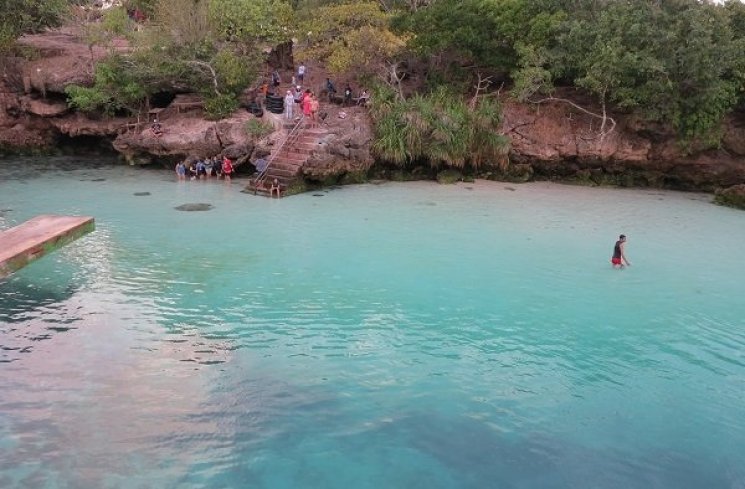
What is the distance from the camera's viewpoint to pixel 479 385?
955cm

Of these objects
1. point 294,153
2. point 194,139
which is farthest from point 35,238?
point 194,139

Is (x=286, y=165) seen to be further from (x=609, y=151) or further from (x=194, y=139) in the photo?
(x=609, y=151)

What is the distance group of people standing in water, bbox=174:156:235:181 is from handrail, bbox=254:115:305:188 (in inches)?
91.6

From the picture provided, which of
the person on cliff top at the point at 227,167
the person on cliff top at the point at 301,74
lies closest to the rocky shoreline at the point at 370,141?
the person on cliff top at the point at 227,167

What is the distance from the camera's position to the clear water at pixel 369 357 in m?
7.64

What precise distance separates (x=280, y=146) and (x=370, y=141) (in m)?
3.64

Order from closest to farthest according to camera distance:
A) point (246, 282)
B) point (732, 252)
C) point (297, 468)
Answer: point (297, 468) < point (246, 282) < point (732, 252)

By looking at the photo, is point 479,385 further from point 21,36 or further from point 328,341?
point 21,36

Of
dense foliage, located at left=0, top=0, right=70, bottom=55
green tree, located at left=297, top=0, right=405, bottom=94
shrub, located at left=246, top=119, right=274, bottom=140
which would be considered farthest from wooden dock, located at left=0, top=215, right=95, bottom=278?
dense foliage, located at left=0, top=0, right=70, bottom=55

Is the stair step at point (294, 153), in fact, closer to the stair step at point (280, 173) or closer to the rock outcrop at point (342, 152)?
the rock outcrop at point (342, 152)

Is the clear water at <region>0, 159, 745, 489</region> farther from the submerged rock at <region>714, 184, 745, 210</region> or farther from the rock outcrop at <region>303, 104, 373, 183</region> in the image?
the rock outcrop at <region>303, 104, 373, 183</region>

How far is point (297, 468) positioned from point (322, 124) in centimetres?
1898

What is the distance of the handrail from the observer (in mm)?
22609

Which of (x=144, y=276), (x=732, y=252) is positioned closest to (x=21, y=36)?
(x=144, y=276)
